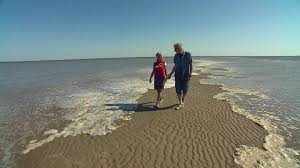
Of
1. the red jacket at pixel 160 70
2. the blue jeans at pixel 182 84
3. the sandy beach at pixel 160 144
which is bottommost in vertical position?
the sandy beach at pixel 160 144

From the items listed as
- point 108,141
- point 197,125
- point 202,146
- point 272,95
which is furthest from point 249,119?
point 272,95

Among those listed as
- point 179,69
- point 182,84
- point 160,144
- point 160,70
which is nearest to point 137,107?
point 160,70

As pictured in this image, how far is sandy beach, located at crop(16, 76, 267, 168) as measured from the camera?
5.96 m

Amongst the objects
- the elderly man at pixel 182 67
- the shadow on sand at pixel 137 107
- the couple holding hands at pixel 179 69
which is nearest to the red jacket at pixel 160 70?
the couple holding hands at pixel 179 69

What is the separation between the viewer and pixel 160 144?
6859 mm

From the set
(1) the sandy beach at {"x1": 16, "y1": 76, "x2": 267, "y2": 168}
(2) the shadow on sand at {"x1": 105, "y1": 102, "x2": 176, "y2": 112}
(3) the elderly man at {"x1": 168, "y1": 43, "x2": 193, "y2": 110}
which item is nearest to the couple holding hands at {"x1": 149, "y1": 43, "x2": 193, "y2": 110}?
(3) the elderly man at {"x1": 168, "y1": 43, "x2": 193, "y2": 110}

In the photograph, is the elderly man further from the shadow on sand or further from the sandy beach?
the shadow on sand

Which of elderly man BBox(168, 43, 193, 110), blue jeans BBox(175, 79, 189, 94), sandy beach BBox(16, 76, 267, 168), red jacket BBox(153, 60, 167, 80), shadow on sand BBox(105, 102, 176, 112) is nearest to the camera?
sandy beach BBox(16, 76, 267, 168)

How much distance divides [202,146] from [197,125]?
1784 millimetres

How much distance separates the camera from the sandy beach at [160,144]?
5.96 metres

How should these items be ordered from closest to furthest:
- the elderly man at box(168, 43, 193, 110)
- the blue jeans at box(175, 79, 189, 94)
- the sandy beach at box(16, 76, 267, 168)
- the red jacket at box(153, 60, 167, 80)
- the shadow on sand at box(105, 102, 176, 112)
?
the sandy beach at box(16, 76, 267, 168) < the elderly man at box(168, 43, 193, 110) < the blue jeans at box(175, 79, 189, 94) < the red jacket at box(153, 60, 167, 80) < the shadow on sand at box(105, 102, 176, 112)

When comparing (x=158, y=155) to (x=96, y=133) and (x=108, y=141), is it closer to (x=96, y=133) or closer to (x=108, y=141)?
(x=108, y=141)

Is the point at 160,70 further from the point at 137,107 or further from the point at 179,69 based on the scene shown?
the point at 137,107

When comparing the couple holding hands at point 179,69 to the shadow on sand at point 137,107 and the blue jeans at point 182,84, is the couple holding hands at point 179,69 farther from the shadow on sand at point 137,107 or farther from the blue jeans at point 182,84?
the shadow on sand at point 137,107
